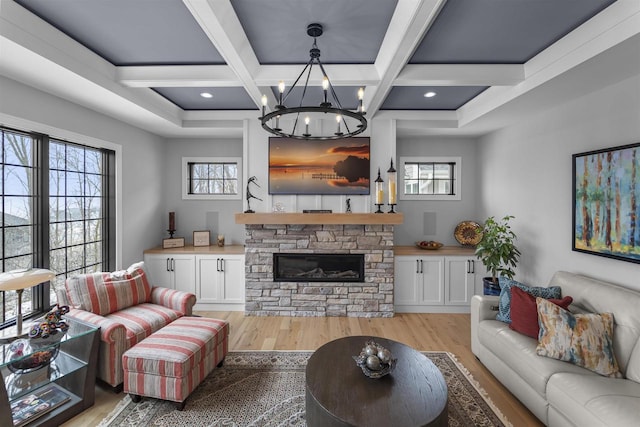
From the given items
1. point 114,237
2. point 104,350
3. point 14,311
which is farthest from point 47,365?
point 114,237

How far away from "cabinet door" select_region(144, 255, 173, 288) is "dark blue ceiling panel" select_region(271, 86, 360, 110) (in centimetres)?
275

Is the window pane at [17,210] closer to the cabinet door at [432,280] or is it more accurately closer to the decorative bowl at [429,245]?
the cabinet door at [432,280]

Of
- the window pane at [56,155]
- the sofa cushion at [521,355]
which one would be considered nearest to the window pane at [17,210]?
the window pane at [56,155]

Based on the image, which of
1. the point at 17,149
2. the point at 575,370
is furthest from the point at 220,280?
the point at 575,370

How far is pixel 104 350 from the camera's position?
2273 mm

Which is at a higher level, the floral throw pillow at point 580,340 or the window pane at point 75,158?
the window pane at point 75,158

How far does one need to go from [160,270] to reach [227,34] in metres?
3.37

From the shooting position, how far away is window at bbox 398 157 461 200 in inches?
182

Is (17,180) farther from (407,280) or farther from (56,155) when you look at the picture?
(407,280)

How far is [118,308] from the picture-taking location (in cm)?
277

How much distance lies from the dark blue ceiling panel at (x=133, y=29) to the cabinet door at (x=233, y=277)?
98.4 inches

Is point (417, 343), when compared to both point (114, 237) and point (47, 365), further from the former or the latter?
point (114, 237)

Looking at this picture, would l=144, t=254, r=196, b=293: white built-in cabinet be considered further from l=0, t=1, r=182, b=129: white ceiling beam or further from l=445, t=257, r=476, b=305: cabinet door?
l=445, t=257, r=476, b=305: cabinet door

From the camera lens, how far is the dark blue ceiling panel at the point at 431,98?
3258mm
